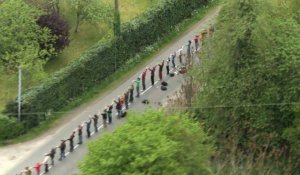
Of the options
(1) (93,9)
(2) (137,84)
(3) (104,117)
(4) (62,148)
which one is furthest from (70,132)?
(1) (93,9)

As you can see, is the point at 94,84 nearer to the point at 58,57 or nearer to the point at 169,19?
the point at 58,57

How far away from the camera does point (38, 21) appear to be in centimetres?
4178

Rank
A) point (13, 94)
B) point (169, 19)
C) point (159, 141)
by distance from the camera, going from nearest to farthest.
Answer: point (159, 141) → point (13, 94) → point (169, 19)

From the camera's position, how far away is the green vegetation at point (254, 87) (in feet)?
105

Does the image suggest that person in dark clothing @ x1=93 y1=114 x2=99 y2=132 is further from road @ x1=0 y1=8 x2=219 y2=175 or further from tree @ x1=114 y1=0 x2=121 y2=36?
tree @ x1=114 y1=0 x2=121 y2=36

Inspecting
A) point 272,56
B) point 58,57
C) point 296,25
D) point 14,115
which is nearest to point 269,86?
point 272,56

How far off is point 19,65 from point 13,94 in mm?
2501

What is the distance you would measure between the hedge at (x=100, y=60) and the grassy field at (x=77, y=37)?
1955mm

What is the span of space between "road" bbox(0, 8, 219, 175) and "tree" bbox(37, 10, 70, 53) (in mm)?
4864

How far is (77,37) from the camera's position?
45.4 meters

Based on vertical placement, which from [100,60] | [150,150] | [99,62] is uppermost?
[100,60]

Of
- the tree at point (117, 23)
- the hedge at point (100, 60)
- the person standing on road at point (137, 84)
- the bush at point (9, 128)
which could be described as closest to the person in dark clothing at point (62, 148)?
the bush at point (9, 128)

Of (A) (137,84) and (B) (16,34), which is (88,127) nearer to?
(A) (137,84)

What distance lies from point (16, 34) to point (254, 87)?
14.7 meters
